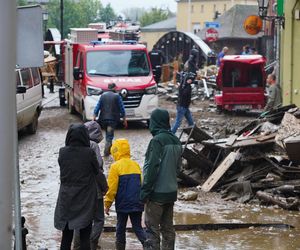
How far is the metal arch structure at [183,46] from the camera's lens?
1683 inches

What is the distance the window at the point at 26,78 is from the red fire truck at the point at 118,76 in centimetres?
232

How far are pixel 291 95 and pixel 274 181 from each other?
8830 mm

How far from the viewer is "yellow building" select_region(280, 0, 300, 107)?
829 inches

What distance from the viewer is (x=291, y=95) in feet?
70.0

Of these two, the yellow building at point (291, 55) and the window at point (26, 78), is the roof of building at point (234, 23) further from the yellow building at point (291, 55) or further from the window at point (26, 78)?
the window at point (26, 78)

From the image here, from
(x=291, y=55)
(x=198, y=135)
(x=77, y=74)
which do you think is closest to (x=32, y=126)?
(x=77, y=74)

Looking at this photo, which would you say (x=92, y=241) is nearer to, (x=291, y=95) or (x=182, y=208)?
(x=182, y=208)

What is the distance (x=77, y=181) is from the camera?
8375 mm

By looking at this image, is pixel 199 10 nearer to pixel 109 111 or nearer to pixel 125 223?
pixel 109 111

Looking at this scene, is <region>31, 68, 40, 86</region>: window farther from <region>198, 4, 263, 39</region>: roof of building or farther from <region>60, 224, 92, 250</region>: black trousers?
<region>198, 4, 263, 39</region>: roof of building

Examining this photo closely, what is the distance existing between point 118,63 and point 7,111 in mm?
18042

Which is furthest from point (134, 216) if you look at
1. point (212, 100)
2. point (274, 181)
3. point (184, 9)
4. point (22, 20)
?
point (184, 9)

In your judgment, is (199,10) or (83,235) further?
(199,10)

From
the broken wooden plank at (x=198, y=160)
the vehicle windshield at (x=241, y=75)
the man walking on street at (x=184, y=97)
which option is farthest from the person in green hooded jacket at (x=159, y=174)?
the vehicle windshield at (x=241, y=75)
